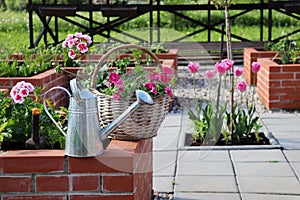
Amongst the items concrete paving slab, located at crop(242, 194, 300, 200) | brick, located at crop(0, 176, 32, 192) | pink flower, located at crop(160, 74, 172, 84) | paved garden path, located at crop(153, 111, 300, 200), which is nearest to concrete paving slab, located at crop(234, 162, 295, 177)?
paved garden path, located at crop(153, 111, 300, 200)

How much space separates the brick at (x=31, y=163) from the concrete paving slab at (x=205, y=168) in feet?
5.29

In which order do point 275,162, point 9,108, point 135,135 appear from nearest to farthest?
point 135,135 < point 9,108 < point 275,162

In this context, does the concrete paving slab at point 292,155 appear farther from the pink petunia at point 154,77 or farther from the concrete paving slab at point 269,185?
the pink petunia at point 154,77

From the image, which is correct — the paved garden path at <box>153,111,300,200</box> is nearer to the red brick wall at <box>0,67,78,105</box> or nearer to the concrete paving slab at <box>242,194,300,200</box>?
the concrete paving slab at <box>242,194,300,200</box>

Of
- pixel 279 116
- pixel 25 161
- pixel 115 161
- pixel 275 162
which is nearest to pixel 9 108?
pixel 25 161

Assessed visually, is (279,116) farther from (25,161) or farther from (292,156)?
(25,161)

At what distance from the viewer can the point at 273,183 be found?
143 inches

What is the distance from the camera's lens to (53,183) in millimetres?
2389

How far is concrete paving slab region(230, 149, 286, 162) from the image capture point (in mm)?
4166

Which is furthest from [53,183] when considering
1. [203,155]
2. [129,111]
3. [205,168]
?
[203,155]

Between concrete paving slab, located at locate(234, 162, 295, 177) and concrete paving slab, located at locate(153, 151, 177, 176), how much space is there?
0.43 meters

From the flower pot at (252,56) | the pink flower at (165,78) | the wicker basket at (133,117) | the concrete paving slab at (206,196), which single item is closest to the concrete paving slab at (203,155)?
the concrete paving slab at (206,196)

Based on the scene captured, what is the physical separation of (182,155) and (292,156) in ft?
2.55

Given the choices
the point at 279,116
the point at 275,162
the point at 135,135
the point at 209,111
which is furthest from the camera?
the point at 279,116
